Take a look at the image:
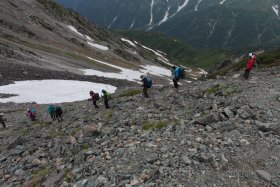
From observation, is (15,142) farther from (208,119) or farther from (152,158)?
(208,119)

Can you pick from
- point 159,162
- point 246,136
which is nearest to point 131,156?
point 159,162

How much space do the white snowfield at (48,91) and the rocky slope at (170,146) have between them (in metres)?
33.6

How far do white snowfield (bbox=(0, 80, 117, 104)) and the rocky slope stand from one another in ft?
110

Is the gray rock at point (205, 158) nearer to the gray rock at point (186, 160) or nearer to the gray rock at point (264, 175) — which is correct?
the gray rock at point (186, 160)

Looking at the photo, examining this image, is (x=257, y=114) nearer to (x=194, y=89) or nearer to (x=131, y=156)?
(x=131, y=156)

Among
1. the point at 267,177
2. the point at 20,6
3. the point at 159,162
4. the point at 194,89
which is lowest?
the point at 267,177

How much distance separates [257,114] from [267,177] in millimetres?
5704

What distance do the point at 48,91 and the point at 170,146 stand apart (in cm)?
5118

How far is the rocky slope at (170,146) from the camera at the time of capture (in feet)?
51.4

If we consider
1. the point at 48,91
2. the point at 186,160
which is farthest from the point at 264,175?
the point at 48,91

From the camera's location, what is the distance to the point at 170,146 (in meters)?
17.8

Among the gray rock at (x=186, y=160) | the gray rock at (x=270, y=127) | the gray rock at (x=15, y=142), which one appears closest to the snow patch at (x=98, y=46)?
the gray rock at (x=15, y=142)

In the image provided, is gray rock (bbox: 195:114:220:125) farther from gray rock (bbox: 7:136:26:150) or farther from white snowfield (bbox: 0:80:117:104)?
white snowfield (bbox: 0:80:117:104)

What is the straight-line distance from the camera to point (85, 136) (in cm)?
2345
